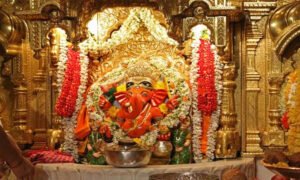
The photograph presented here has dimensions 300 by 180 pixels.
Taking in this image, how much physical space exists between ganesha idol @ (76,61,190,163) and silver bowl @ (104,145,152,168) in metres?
0.42

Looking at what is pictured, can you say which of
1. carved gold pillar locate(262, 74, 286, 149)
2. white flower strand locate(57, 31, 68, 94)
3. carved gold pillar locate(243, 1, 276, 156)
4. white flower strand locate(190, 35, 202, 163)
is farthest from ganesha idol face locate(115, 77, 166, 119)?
carved gold pillar locate(262, 74, 286, 149)

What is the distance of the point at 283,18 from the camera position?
283 inches

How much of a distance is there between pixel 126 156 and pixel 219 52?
→ 1.68 metres

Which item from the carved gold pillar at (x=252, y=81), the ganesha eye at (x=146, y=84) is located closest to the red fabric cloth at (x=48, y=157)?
the ganesha eye at (x=146, y=84)

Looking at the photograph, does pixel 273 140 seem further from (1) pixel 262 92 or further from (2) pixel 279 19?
(2) pixel 279 19

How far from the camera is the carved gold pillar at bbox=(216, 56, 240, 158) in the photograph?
7270 millimetres

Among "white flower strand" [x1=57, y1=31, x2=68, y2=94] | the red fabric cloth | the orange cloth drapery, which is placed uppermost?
"white flower strand" [x1=57, y1=31, x2=68, y2=94]

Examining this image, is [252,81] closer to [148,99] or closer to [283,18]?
[283,18]

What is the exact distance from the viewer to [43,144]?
25.5ft

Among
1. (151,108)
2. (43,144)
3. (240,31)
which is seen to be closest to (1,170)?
(151,108)

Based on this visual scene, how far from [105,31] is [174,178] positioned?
→ 449 cm

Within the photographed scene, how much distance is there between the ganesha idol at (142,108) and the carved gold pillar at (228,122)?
1.70 feet

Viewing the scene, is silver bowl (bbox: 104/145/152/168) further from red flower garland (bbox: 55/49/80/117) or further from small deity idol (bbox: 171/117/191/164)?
red flower garland (bbox: 55/49/80/117)

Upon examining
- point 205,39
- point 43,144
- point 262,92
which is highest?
point 205,39
